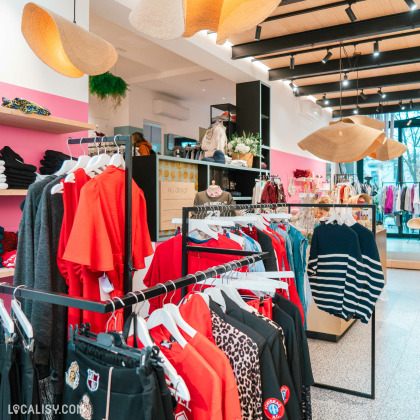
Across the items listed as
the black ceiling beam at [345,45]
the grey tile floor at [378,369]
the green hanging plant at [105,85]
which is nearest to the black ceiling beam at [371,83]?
the black ceiling beam at [345,45]

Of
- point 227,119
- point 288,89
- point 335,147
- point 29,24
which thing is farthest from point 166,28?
point 288,89

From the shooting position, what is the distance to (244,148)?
6.43 meters

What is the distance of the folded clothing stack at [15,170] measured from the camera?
2736 mm

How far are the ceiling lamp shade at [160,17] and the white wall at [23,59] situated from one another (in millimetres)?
1889

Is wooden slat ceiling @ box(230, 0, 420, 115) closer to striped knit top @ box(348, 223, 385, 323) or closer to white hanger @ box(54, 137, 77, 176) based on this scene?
striped knit top @ box(348, 223, 385, 323)

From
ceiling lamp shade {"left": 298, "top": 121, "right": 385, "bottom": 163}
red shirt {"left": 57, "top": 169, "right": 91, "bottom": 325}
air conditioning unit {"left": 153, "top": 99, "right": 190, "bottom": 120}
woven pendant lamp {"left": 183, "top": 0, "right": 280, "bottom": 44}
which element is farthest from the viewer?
air conditioning unit {"left": 153, "top": 99, "right": 190, "bottom": 120}

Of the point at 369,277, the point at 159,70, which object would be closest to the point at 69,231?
the point at 369,277

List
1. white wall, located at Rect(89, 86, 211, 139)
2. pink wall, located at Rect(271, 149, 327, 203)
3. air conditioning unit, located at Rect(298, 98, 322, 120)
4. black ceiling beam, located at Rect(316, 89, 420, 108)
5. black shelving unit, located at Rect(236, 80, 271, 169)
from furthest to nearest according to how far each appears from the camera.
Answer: air conditioning unit, located at Rect(298, 98, 322, 120) → black ceiling beam, located at Rect(316, 89, 420, 108) → pink wall, located at Rect(271, 149, 327, 203) → white wall, located at Rect(89, 86, 211, 139) → black shelving unit, located at Rect(236, 80, 271, 169)

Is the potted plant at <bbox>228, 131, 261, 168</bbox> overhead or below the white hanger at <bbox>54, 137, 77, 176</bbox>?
overhead

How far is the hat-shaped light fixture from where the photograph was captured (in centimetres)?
137

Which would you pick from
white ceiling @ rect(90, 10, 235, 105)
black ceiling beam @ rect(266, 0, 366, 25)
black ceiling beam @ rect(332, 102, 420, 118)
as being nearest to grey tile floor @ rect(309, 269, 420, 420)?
black ceiling beam @ rect(266, 0, 366, 25)

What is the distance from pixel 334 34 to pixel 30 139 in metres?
4.10

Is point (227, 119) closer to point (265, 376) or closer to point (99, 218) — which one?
point (99, 218)

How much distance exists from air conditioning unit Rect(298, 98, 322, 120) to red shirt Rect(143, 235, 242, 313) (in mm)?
7373
